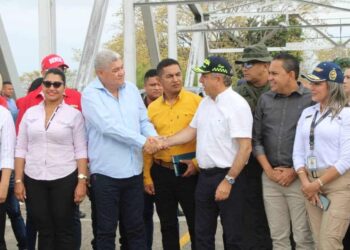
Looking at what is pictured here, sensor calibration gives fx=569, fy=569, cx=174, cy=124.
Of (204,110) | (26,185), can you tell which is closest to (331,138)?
(204,110)

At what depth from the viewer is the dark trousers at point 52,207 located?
4.95 meters

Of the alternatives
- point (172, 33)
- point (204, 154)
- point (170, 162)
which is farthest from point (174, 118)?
point (172, 33)

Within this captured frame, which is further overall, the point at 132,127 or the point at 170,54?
the point at 170,54

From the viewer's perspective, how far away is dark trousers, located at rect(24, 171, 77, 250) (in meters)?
4.95

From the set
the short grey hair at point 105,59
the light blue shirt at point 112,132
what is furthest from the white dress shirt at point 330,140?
the short grey hair at point 105,59

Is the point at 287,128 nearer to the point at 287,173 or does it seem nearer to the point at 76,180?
the point at 287,173

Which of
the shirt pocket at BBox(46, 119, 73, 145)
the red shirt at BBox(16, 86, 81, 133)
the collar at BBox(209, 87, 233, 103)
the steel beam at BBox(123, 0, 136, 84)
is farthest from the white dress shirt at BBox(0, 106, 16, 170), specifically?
the steel beam at BBox(123, 0, 136, 84)

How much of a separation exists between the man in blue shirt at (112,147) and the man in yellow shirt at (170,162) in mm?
348

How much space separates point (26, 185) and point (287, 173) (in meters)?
2.27

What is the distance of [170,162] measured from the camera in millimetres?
5383

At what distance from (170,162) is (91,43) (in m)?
4.37

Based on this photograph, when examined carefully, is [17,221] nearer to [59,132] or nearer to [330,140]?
[59,132]

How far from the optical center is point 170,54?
17.0 m

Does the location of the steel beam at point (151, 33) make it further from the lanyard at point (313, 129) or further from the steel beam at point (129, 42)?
the lanyard at point (313, 129)
